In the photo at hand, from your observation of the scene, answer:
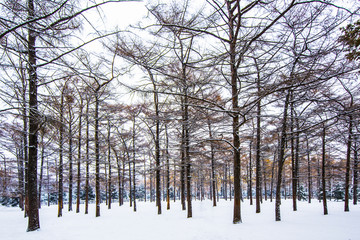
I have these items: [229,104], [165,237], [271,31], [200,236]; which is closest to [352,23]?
[271,31]

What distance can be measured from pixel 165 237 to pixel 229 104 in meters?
6.04

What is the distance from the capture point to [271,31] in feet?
18.6

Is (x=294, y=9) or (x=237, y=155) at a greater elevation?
(x=294, y=9)

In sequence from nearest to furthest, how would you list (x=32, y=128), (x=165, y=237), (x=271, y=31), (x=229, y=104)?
(x=271, y=31), (x=165, y=237), (x=32, y=128), (x=229, y=104)

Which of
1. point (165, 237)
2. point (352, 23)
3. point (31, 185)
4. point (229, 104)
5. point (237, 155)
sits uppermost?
point (352, 23)

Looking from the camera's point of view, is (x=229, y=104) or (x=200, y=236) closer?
(x=200, y=236)

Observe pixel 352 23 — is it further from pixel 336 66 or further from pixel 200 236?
pixel 200 236

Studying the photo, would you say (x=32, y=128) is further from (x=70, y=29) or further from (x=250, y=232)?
(x=250, y=232)

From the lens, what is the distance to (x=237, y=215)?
7727 mm

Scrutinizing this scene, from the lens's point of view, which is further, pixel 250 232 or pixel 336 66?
pixel 250 232

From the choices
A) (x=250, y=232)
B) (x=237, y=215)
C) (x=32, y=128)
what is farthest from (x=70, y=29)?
(x=237, y=215)

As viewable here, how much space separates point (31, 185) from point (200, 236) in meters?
6.61

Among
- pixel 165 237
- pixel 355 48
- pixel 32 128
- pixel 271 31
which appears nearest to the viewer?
pixel 355 48

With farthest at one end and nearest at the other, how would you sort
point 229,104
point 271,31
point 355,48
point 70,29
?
point 229,104 → point 271,31 → point 355,48 → point 70,29
